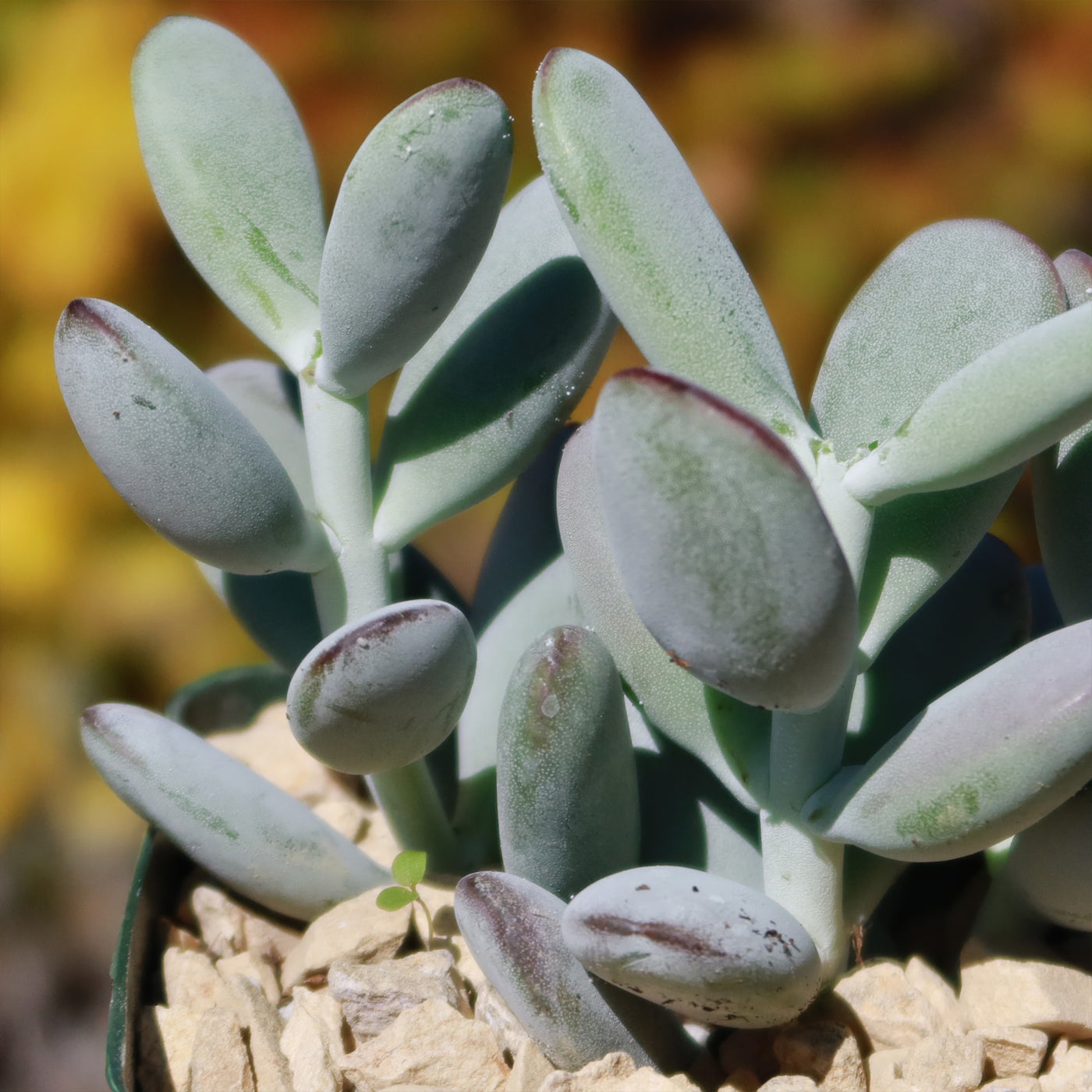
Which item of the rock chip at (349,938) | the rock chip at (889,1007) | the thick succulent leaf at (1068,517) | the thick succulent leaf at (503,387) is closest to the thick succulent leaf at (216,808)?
the rock chip at (349,938)

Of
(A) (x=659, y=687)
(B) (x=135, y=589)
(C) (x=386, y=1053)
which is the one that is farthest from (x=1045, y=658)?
(B) (x=135, y=589)

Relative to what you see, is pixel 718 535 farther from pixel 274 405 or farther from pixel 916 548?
pixel 274 405

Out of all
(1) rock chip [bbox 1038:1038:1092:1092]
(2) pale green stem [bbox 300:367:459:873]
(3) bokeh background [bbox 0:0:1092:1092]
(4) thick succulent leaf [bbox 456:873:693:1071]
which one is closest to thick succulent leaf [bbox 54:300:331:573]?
(2) pale green stem [bbox 300:367:459:873]

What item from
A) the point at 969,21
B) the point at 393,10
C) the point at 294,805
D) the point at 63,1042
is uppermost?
the point at 393,10

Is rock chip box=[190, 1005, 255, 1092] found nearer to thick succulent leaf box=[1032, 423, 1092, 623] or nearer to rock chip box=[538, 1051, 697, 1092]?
rock chip box=[538, 1051, 697, 1092]

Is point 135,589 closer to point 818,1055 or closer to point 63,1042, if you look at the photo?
point 63,1042

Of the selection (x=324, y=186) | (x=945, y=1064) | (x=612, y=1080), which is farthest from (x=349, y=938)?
(x=324, y=186)
